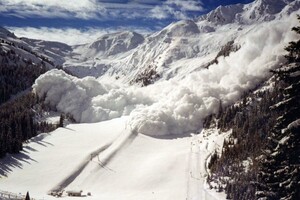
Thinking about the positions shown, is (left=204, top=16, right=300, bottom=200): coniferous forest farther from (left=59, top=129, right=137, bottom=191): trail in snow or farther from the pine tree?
(left=59, top=129, right=137, bottom=191): trail in snow

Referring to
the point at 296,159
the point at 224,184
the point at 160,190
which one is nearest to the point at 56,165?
the point at 160,190

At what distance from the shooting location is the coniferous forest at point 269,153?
33.0m

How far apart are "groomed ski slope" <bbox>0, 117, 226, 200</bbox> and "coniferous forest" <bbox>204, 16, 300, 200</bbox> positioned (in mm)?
7139

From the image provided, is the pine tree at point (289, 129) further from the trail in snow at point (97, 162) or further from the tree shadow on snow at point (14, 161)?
the tree shadow on snow at point (14, 161)

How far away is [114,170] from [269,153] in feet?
423

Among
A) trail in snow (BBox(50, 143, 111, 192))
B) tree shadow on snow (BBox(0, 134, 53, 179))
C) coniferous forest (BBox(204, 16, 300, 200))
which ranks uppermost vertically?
coniferous forest (BBox(204, 16, 300, 200))

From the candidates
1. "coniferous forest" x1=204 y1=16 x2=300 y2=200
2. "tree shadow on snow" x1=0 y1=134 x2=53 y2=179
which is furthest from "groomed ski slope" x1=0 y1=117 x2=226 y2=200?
"coniferous forest" x1=204 y1=16 x2=300 y2=200

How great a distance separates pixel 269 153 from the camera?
1847 inches

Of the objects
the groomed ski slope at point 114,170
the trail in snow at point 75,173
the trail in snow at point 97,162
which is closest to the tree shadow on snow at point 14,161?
the groomed ski slope at point 114,170

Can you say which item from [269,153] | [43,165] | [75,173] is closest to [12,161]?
[43,165]

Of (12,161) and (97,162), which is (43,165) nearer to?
(12,161)

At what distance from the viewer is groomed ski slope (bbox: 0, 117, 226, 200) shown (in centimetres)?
14800

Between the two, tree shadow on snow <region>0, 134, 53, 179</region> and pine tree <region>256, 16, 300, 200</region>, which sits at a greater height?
pine tree <region>256, 16, 300, 200</region>

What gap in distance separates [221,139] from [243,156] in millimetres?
27830
